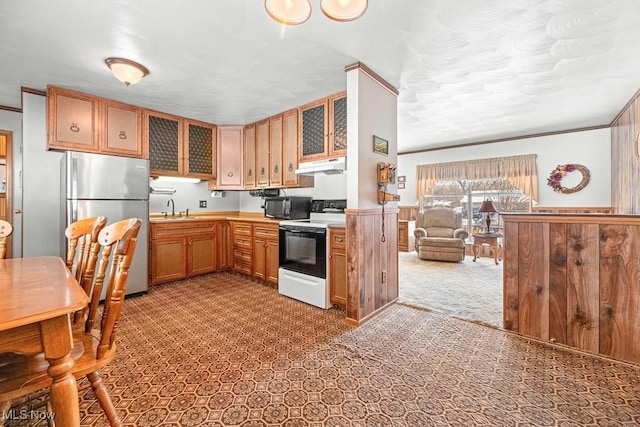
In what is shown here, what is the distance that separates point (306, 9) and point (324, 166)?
1683mm

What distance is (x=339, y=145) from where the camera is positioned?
125 inches

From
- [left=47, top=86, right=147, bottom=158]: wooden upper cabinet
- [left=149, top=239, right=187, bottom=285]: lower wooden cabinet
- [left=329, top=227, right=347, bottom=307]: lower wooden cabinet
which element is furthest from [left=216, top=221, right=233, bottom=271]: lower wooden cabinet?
[left=329, top=227, right=347, bottom=307]: lower wooden cabinet

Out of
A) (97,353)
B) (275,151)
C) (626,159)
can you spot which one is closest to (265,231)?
(275,151)

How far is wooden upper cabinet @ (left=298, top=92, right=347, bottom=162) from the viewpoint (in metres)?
3.17

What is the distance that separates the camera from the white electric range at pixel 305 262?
3.01m

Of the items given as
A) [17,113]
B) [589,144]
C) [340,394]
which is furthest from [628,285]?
[17,113]

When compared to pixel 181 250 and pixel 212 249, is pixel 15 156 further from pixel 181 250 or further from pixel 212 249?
pixel 212 249

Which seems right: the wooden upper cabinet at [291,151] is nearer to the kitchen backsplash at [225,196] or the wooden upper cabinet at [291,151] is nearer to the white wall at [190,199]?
the kitchen backsplash at [225,196]

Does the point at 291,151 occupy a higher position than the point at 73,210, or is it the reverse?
the point at 291,151

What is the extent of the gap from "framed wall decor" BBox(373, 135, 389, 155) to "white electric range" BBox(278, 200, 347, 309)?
3.03 feet

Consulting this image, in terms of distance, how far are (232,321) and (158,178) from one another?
2.71 metres

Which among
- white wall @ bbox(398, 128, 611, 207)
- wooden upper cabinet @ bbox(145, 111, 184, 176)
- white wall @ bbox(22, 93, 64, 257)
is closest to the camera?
white wall @ bbox(22, 93, 64, 257)

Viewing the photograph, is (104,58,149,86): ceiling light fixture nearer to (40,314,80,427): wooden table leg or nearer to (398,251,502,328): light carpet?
(40,314,80,427): wooden table leg

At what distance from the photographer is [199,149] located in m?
4.37
